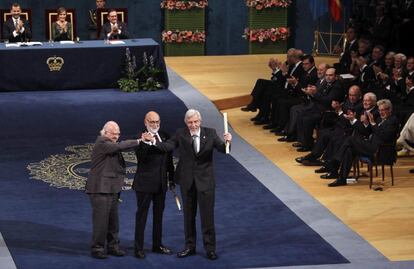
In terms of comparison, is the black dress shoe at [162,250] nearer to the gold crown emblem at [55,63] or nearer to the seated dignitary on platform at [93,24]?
the gold crown emblem at [55,63]

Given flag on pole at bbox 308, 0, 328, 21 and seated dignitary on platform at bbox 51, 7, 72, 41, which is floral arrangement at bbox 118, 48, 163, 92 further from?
flag on pole at bbox 308, 0, 328, 21

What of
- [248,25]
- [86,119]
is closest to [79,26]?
Answer: [248,25]

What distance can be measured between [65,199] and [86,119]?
4103 mm

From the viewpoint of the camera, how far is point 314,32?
23.3 metres

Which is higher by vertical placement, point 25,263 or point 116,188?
point 116,188

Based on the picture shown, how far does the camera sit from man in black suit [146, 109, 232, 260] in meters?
10.8

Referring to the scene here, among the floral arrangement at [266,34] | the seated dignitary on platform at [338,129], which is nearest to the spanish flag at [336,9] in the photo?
the floral arrangement at [266,34]

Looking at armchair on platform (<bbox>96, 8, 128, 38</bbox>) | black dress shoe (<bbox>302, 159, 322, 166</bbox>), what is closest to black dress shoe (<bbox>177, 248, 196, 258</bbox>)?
black dress shoe (<bbox>302, 159, 322, 166</bbox>)

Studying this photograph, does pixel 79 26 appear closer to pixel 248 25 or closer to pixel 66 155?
pixel 248 25

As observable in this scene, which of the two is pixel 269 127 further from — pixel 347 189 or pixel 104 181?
pixel 104 181

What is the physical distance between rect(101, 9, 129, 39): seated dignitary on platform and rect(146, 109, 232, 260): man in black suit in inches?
362

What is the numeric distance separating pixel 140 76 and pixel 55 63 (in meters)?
1.43

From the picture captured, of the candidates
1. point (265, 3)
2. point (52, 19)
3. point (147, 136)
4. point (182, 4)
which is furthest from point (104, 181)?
point (265, 3)

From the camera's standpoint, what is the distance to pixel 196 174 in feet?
35.3
